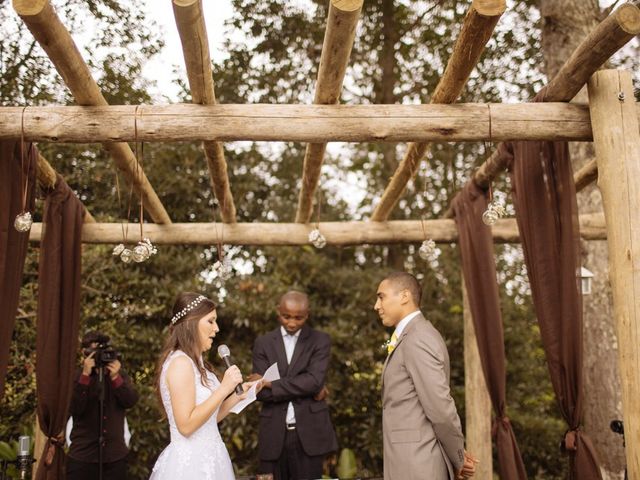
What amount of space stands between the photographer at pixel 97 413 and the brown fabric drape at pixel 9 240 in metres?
0.94

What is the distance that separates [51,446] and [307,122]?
9.26ft

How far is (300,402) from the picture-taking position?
475 centimetres

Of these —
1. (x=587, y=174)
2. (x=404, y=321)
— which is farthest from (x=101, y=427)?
(x=587, y=174)

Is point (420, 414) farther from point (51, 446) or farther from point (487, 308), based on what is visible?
point (51, 446)

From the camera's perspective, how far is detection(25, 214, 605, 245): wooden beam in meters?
5.61

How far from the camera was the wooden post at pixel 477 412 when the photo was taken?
217 inches

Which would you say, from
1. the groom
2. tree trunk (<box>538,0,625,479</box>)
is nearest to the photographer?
the groom

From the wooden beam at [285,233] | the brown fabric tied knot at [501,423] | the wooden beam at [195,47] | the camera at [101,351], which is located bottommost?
the brown fabric tied knot at [501,423]

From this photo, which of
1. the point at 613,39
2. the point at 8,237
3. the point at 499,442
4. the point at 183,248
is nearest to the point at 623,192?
the point at 613,39

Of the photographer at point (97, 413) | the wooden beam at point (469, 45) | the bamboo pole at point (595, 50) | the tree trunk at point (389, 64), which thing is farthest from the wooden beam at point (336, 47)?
the tree trunk at point (389, 64)

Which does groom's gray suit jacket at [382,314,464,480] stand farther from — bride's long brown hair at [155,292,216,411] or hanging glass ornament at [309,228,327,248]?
hanging glass ornament at [309,228,327,248]

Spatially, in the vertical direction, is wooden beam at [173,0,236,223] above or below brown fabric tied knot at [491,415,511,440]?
above

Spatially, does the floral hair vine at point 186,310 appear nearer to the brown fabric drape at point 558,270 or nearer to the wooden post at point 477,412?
the brown fabric drape at point 558,270

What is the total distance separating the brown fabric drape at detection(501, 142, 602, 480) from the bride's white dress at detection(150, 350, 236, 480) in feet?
6.29
